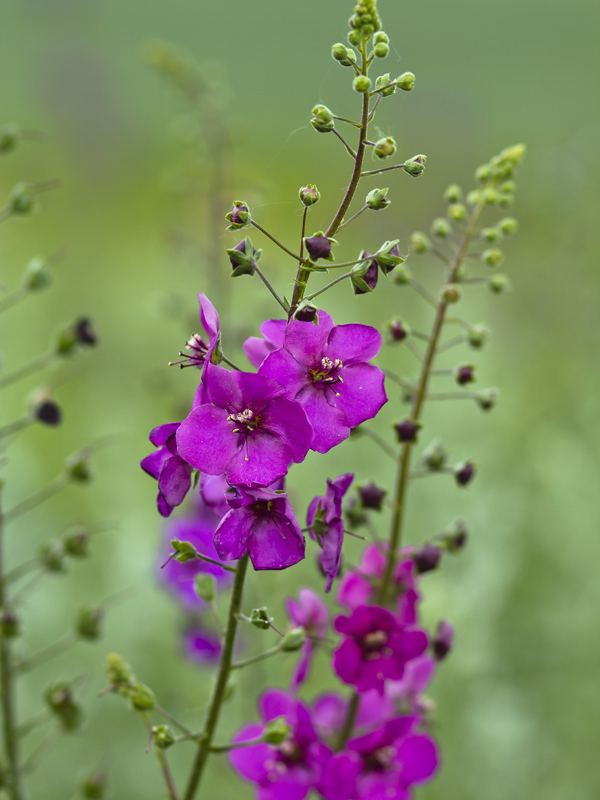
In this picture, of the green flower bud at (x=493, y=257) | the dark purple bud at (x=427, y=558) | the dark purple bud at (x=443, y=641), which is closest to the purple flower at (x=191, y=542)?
the dark purple bud at (x=443, y=641)

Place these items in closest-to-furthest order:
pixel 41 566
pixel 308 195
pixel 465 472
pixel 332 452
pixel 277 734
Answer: pixel 308 195, pixel 277 734, pixel 465 472, pixel 41 566, pixel 332 452

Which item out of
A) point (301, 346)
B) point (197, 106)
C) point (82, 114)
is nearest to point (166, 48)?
point (197, 106)

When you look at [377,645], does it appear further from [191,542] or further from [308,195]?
[191,542]

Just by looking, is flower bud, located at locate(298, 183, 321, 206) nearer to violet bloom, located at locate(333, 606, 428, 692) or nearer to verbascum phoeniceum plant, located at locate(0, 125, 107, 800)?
violet bloom, located at locate(333, 606, 428, 692)

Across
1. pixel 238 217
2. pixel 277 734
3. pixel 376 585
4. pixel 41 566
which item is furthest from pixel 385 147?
pixel 41 566

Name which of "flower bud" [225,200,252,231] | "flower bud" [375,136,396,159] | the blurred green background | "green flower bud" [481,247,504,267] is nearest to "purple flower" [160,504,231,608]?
the blurred green background

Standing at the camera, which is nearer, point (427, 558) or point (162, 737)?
point (162, 737)
